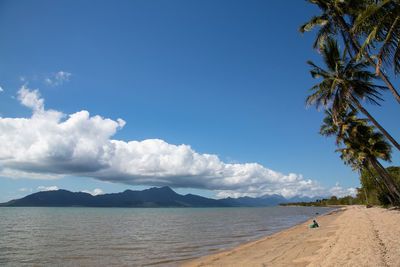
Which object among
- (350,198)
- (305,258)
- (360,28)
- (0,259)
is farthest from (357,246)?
(350,198)

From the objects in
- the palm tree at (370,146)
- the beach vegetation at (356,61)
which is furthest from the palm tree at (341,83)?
the palm tree at (370,146)

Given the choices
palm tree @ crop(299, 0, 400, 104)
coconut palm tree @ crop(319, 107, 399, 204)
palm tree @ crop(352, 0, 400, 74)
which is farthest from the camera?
coconut palm tree @ crop(319, 107, 399, 204)

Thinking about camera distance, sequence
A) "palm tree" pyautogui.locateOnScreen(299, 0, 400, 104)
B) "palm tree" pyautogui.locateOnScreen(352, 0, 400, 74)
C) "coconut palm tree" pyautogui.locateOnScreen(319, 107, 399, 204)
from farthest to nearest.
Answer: "coconut palm tree" pyautogui.locateOnScreen(319, 107, 399, 204) < "palm tree" pyautogui.locateOnScreen(299, 0, 400, 104) < "palm tree" pyautogui.locateOnScreen(352, 0, 400, 74)

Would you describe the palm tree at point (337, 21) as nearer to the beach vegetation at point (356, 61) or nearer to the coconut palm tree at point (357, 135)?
the beach vegetation at point (356, 61)

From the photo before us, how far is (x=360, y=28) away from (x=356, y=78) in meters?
9.35

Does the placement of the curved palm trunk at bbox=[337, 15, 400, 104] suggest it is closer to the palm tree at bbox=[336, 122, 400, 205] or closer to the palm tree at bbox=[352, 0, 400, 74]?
the palm tree at bbox=[352, 0, 400, 74]

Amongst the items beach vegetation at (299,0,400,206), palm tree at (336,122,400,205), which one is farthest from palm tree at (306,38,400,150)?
palm tree at (336,122,400,205)

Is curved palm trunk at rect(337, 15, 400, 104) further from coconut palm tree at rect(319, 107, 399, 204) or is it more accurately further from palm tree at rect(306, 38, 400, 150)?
coconut palm tree at rect(319, 107, 399, 204)

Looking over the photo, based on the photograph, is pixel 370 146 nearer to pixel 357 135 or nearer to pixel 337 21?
pixel 357 135

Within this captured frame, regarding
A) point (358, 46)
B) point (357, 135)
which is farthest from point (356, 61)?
point (357, 135)

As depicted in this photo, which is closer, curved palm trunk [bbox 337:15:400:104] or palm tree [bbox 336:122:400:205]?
curved palm trunk [bbox 337:15:400:104]

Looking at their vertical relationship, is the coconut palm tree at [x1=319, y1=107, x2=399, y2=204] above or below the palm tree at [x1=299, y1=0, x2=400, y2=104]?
below

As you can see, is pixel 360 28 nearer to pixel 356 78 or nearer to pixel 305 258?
pixel 356 78

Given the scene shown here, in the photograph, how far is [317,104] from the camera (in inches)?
835
